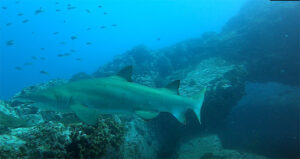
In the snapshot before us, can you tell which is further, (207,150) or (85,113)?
(207,150)

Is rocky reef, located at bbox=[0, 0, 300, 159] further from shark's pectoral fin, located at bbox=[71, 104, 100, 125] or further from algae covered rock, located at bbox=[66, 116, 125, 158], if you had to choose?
shark's pectoral fin, located at bbox=[71, 104, 100, 125]

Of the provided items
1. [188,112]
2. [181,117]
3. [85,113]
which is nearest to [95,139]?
[85,113]

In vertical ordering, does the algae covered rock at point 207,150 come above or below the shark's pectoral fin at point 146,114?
below

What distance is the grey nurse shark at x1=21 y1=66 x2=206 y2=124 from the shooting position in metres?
3.80

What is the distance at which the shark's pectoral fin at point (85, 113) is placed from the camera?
3537 millimetres

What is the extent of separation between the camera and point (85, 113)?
368cm

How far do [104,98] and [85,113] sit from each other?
0.46 m

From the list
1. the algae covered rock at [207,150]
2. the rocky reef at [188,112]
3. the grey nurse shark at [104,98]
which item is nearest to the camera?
the grey nurse shark at [104,98]

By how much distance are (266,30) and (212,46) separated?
169 inches

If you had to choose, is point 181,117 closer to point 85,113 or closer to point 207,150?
point 85,113

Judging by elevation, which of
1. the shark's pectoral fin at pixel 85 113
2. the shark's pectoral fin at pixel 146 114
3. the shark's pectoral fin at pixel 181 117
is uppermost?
the shark's pectoral fin at pixel 85 113

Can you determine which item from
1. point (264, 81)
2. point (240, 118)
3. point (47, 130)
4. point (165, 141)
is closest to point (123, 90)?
point (47, 130)

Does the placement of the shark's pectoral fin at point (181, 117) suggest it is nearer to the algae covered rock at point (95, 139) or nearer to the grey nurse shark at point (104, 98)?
the grey nurse shark at point (104, 98)

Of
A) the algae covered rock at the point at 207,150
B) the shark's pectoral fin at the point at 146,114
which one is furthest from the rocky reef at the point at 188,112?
the shark's pectoral fin at the point at 146,114
